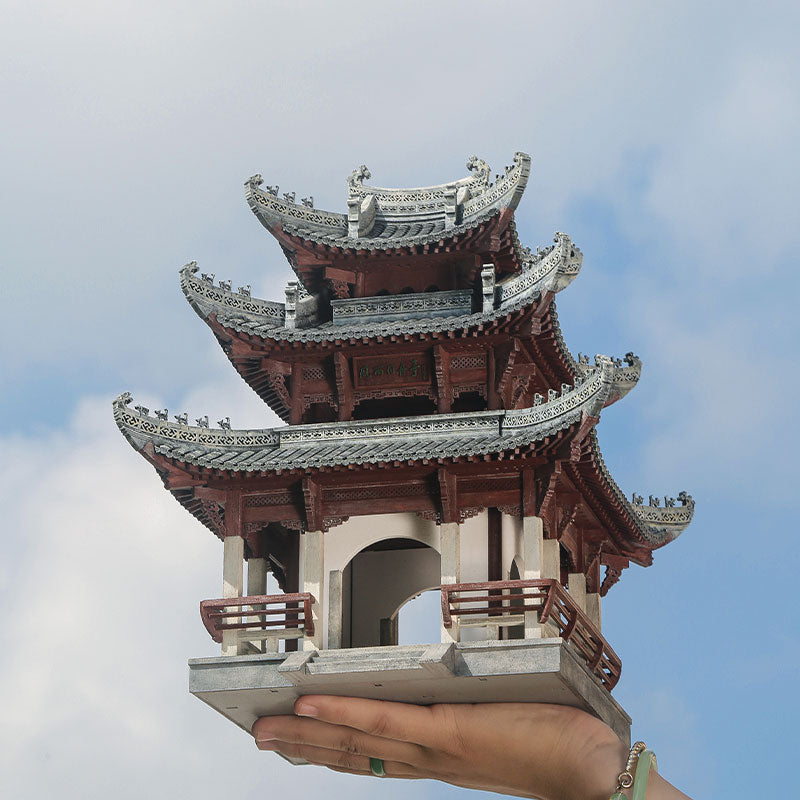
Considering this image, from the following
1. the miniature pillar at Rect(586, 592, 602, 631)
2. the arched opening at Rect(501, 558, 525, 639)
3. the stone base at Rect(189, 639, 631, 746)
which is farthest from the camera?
the miniature pillar at Rect(586, 592, 602, 631)

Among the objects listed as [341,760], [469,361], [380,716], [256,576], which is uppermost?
[469,361]

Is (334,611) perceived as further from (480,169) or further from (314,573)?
(480,169)

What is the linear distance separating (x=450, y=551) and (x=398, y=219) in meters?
7.71

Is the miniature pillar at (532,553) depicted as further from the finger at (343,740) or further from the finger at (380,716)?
the finger at (343,740)

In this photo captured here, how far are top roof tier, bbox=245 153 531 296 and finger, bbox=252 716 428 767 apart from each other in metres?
8.30

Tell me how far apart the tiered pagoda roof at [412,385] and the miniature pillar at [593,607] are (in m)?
0.30

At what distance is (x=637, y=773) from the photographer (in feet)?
86.2

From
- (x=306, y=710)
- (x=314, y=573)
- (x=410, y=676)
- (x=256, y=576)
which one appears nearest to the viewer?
(x=410, y=676)

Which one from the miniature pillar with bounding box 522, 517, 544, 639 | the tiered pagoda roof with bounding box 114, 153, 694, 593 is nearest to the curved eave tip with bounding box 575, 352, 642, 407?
the tiered pagoda roof with bounding box 114, 153, 694, 593

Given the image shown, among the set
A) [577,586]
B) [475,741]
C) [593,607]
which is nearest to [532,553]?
[475,741]

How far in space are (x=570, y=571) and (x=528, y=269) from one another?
221 inches

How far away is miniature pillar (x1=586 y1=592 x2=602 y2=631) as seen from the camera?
107 ft

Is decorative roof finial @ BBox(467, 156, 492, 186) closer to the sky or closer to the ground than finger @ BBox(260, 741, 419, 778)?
closer to the sky

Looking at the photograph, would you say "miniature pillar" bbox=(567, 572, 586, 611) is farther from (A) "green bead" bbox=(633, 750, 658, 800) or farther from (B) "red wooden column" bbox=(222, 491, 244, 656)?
(B) "red wooden column" bbox=(222, 491, 244, 656)
